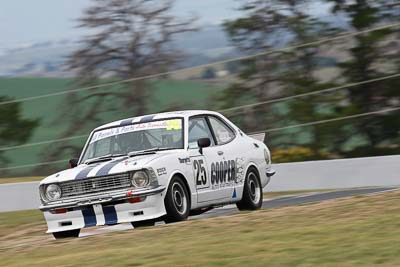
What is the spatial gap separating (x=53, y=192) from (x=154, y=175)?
1343mm

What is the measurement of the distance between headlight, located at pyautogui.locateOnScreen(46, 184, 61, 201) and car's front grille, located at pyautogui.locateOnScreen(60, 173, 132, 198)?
0.61 ft

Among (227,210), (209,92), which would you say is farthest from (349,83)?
(227,210)

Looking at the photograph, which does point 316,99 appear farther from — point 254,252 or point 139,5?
point 254,252

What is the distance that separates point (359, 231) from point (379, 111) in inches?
660

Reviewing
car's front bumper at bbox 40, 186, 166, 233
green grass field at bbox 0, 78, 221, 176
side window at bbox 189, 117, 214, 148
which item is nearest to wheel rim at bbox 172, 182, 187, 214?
car's front bumper at bbox 40, 186, 166, 233

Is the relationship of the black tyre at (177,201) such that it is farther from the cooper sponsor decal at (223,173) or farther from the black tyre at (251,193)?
the black tyre at (251,193)

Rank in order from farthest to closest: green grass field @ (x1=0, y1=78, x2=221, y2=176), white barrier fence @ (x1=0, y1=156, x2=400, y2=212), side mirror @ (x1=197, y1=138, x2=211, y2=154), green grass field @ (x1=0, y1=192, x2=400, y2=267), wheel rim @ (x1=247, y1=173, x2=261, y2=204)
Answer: green grass field @ (x1=0, y1=78, x2=221, y2=176)
white barrier fence @ (x1=0, y1=156, x2=400, y2=212)
wheel rim @ (x1=247, y1=173, x2=261, y2=204)
side mirror @ (x1=197, y1=138, x2=211, y2=154)
green grass field @ (x1=0, y1=192, x2=400, y2=267)

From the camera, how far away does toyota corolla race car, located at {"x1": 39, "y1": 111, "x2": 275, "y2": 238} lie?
525 inches

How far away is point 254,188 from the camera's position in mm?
15680

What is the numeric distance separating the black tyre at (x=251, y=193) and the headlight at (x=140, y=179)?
233 centimetres

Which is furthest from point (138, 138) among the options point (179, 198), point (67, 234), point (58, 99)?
point (58, 99)

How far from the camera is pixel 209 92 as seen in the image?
25656 mm

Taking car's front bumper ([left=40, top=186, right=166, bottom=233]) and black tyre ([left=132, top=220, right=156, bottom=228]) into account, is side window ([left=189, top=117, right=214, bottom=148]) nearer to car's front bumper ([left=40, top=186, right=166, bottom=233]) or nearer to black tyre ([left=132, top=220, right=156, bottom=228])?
black tyre ([left=132, top=220, right=156, bottom=228])

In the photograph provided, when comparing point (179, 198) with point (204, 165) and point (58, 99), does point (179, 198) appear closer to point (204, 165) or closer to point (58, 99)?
point (204, 165)
